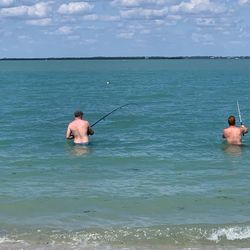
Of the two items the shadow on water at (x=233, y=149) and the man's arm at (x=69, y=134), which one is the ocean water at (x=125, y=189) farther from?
the man's arm at (x=69, y=134)

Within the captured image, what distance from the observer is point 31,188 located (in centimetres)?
1338

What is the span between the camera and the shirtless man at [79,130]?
18766mm

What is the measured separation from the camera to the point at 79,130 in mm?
18891

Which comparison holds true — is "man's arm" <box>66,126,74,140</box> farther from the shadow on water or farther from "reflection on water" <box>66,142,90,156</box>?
the shadow on water

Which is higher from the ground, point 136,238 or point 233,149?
point 233,149

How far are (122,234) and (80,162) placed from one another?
683 centimetres

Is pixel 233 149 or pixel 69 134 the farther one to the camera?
pixel 69 134

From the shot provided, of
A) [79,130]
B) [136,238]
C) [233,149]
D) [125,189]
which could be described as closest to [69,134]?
[79,130]

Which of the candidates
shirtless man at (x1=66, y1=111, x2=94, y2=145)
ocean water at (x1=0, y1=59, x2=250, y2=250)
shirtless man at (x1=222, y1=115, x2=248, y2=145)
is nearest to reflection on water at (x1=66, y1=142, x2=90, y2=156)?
ocean water at (x1=0, y1=59, x2=250, y2=250)

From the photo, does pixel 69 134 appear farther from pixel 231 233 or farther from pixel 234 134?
pixel 231 233

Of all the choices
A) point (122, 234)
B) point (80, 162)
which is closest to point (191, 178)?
point (80, 162)

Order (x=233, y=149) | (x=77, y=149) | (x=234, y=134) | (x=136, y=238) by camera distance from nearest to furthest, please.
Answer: (x=136, y=238)
(x=233, y=149)
(x=234, y=134)
(x=77, y=149)

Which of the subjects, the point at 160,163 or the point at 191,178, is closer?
the point at 191,178

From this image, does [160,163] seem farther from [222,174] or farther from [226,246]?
Result: [226,246]
